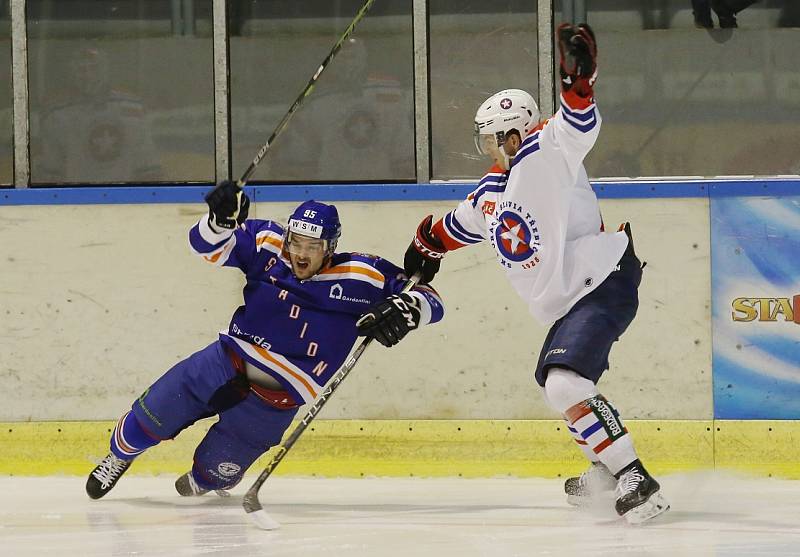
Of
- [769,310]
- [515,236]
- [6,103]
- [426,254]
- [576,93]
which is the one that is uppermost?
[576,93]

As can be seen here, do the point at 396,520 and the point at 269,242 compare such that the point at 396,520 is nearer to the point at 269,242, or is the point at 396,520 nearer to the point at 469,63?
the point at 269,242

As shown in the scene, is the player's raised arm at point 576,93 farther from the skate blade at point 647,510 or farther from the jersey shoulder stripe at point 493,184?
the skate blade at point 647,510

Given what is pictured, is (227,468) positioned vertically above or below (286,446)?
below

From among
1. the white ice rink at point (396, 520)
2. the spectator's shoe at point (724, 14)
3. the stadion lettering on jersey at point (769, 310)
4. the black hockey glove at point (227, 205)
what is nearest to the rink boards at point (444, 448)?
the white ice rink at point (396, 520)

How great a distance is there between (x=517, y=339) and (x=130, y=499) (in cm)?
140

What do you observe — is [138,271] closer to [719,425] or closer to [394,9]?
[394,9]

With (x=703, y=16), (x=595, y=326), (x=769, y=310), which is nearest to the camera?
(x=595, y=326)

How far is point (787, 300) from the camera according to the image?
14.4ft

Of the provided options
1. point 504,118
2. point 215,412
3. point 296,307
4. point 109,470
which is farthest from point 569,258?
point 109,470

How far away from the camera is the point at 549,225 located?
11.4 ft

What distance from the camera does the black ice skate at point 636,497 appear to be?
3.28 meters

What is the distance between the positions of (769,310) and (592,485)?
1.08 metres

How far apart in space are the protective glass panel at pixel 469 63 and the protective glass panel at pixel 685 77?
6.8 inches

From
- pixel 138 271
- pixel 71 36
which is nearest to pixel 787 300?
pixel 138 271
